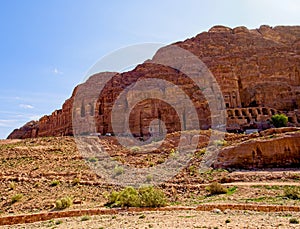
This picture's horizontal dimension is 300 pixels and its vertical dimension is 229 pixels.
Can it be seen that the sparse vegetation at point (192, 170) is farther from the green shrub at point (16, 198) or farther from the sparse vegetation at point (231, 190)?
the green shrub at point (16, 198)

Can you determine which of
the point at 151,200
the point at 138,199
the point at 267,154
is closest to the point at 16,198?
the point at 138,199

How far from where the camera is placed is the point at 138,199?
15.3 meters

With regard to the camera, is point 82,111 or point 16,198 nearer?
point 16,198

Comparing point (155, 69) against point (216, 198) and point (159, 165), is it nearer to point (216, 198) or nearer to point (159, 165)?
point (159, 165)

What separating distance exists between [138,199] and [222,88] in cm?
4061

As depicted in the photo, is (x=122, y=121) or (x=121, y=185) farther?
(x=122, y=121)

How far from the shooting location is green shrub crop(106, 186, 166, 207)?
1498 cm

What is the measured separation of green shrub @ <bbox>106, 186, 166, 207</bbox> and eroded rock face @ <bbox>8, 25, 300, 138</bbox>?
89.2 ft

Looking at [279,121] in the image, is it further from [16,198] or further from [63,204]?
[16,198]

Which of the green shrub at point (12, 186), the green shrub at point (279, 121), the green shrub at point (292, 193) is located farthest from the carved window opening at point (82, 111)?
the green shrub at point (292, 193)

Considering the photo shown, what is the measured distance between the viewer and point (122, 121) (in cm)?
5259

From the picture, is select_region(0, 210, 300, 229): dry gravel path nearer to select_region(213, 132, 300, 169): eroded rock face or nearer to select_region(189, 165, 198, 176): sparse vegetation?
select_region(189, 165, 198, 176): sparse vegetation

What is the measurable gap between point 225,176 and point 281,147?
193 inches

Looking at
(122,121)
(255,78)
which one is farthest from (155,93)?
(255,78)
